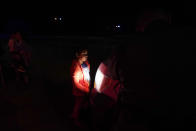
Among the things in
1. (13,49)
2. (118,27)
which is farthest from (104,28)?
(13,49)

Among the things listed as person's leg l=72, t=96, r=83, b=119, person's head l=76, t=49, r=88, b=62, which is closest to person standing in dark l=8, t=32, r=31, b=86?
person's leg l=72, t=96, r=83, b=119

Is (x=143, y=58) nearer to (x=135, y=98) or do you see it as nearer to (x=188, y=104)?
(x=135, y=98)

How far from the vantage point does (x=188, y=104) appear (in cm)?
165

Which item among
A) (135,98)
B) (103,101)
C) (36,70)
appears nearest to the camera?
(135,98)

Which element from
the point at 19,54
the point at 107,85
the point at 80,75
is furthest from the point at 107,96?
the point at 19,54

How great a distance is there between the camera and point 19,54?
788cm

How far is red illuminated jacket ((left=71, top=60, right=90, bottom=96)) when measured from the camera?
4.70m

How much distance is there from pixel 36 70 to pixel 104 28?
101 ft

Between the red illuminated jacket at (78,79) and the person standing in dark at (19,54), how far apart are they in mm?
3577

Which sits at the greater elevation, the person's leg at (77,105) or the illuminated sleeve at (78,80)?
the illuminated sleeve at (78,80)

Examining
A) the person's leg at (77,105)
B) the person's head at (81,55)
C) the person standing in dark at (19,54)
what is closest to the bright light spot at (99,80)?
the person's head at (81,55)

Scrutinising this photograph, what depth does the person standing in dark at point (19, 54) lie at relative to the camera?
769cm

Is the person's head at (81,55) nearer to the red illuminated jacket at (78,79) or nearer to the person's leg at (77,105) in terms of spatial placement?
the red illuminated jacket at (78,79)

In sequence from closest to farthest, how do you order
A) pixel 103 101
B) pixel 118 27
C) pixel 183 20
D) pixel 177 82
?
1. pixel 177 82
2. pixel 103 101
3. pixel 183 20
4. pixel 118 27
